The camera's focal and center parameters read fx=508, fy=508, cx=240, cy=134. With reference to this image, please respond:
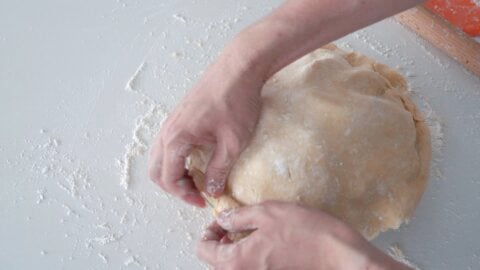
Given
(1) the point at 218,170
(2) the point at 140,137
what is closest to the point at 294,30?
(1) the point at 218,170

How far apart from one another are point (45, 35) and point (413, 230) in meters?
1.27

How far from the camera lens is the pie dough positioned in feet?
3.61

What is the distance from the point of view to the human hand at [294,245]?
36.4 inches

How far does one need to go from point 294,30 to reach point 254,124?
0.22m

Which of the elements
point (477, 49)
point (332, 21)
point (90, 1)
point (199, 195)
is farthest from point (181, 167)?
point (477, 49)

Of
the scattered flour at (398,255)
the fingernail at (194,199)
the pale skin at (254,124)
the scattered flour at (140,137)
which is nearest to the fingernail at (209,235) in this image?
the pale skin at (254,124)

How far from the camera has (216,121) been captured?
1060 millimetres

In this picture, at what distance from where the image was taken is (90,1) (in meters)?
1.72

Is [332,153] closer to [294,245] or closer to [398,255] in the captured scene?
[294,245]

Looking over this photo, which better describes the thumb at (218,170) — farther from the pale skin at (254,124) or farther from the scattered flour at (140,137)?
the scattered flour at (140,137)

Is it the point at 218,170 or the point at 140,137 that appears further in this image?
the point at 140,137

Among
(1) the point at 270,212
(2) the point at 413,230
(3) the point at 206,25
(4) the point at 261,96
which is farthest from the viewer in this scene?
(3) the point at 206,25

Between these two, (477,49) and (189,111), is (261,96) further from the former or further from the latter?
(477,49)

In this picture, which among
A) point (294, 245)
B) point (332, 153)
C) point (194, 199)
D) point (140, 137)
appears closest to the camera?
point (294, 245)
